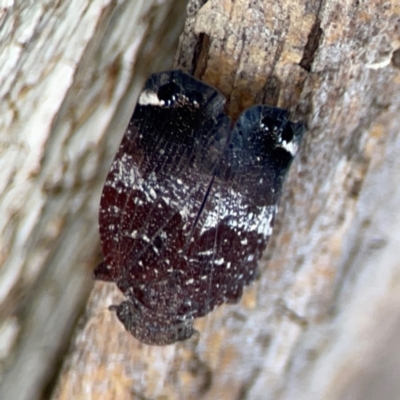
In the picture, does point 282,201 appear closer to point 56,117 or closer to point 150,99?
point 150,99

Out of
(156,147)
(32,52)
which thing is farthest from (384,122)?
(32,52)

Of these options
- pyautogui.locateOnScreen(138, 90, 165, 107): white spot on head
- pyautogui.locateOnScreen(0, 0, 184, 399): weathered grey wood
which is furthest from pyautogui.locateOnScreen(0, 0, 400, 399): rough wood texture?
pyautogui.locateOnScreen(138, 90, 165, 107): white spot on head

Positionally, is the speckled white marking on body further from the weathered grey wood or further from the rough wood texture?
the weathered grey wood

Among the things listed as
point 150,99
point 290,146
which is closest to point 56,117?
point 150,99

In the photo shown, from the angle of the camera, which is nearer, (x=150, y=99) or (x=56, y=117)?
(x=150, y=99)

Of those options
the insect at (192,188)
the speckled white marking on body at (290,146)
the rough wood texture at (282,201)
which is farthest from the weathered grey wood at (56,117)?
the speckled white marking on body at (290,146)

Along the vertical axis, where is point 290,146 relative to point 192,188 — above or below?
above

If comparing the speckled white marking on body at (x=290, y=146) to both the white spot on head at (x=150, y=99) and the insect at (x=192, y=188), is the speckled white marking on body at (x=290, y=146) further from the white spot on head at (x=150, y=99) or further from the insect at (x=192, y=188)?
the white spot on head at (x=150, y=99)
